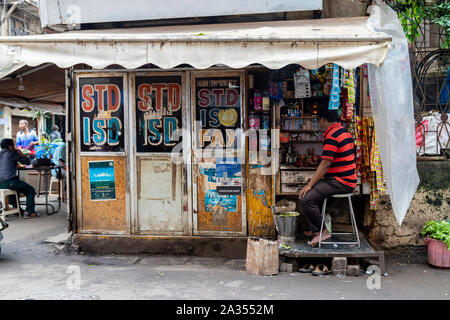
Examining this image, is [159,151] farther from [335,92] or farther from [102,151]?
[335,92]

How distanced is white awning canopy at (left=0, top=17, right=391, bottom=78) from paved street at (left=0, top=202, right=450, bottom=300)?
2457 millimetres

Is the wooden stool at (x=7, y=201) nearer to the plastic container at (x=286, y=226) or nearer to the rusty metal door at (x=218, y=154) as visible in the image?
the rusty metal door at (x=218, y=154)

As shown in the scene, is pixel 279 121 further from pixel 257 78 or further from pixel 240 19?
pixel 240 19

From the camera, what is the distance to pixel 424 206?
6293 millimetres

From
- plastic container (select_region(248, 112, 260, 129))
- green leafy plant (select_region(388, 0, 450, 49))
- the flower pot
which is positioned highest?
green leafy plant (select_region(388, 0, 450, 49))

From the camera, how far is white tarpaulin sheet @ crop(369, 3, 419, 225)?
4.84 meters

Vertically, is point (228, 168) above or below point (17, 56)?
below

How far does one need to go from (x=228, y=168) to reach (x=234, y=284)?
1.81 meters

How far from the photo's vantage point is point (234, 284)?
504 centimetres

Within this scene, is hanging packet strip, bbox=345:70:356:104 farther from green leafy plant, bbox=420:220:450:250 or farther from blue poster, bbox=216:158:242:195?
green leafy plant, bbox=420:220:450:250

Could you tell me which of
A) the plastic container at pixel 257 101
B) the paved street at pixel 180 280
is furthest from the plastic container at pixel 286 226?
the plastic container at pixel 257 101

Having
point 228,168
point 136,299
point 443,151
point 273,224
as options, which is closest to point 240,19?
point 228,168

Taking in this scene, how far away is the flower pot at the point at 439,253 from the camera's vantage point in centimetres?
561

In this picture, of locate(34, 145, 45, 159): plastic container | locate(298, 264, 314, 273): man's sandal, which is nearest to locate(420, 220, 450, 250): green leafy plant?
locate(298, 264, 314, 273): man's sandal
